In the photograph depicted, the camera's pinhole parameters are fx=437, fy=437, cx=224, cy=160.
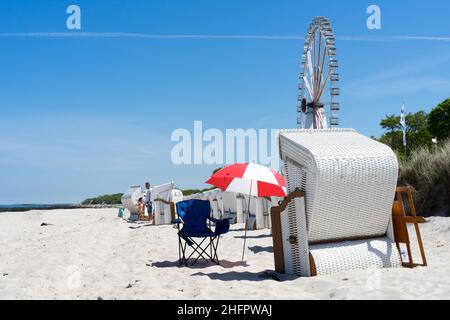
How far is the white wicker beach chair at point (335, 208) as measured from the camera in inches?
210

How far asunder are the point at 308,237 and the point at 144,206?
14986mm

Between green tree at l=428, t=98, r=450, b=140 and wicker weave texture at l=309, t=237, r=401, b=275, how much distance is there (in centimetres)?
4171

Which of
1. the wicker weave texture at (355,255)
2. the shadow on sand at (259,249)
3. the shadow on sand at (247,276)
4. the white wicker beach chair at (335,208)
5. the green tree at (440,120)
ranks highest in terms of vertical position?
the green tree at (440,120)

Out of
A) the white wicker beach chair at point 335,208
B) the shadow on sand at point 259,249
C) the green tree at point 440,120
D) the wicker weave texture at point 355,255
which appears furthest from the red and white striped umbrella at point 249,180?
the green tree at point 440,120

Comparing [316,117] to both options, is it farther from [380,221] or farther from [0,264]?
[0,264]

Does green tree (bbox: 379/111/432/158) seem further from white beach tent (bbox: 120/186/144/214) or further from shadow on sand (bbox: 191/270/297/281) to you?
shadow on sand (bbox: 191/270/297/281)

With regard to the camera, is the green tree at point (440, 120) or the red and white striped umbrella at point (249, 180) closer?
the red and white striped umbrella at point (249, 180)

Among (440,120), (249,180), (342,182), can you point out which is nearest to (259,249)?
(249,180)

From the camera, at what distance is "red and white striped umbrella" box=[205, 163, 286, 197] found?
6.29 meters

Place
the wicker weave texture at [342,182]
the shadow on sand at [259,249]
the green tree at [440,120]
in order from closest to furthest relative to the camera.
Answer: the wicker weave texture at [342,182] → the shadow on sand at [259,249] → the green tree at [440,120]

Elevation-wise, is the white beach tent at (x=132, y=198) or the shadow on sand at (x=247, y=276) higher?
the white beach tent at (x=132, y=198)

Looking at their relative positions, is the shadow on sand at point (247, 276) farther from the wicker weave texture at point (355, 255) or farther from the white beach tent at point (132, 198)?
the white beach tent at point (132, 198)
